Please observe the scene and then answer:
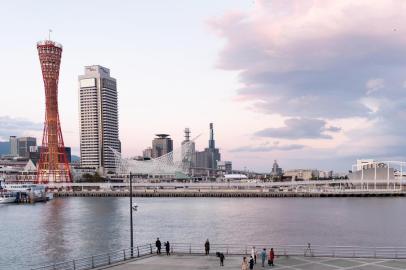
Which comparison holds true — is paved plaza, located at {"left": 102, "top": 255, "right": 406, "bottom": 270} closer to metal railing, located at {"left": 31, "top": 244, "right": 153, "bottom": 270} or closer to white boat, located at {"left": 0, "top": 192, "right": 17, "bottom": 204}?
metal railing, located at {"left": 31, "top": 244, "right": 153, "bottom": 270}

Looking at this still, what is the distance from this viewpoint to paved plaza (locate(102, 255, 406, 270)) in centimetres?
2655

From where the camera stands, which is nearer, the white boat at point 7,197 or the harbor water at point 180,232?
the harbor water at point 180,232

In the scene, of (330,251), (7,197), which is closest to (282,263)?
(330,251)

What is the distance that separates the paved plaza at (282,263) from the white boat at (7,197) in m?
118

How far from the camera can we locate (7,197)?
13862 centimetres

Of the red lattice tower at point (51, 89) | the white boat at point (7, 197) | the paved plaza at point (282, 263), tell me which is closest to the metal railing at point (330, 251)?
the paved plaza at point (282, 263)

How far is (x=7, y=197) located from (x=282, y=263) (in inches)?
4973

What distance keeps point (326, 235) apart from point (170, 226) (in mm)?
23696

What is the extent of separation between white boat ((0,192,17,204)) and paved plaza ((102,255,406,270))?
11753 centimetres

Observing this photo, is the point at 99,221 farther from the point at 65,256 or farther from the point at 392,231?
the point at 392,231

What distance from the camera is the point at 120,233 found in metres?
66.0

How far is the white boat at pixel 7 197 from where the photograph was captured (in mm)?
135500

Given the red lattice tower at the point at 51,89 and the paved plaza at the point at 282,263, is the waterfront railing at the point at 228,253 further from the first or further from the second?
the red lattice tower at the point at 51,89

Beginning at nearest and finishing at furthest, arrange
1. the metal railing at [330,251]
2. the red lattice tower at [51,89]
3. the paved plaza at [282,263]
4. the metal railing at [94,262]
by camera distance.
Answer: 1. the paved plaza at [282,263]
2. the metal railing at [94,262]
3. the metal railing at [330,251]
4. the red lattice tower at [51,89]
